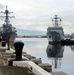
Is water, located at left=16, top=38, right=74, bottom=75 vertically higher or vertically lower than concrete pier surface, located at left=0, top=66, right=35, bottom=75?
lower

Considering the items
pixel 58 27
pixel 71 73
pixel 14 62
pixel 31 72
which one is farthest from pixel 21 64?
pixel 58 27

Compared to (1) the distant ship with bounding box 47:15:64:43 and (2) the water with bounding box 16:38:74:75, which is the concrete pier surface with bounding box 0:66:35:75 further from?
(1) the distant ship with bounding box 47:15:64:43

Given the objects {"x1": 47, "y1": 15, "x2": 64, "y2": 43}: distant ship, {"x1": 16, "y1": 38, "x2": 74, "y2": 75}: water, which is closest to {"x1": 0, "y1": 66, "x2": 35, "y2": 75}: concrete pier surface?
{"x1": 16, "y1": 38, "x2": 74, "y2": 75}: water

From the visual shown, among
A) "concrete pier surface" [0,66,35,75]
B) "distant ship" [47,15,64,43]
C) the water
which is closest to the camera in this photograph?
"concrete pier surface" [0,66,35,75]

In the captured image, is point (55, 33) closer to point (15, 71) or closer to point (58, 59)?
point (58, 59)

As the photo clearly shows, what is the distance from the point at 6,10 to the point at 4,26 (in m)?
7.59

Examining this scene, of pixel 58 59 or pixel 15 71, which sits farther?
pixel 58 59

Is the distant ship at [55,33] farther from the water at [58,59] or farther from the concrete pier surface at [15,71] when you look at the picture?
the concrete pier surface at [15,71]

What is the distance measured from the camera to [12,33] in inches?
3952

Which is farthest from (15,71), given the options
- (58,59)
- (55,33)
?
(55,33)

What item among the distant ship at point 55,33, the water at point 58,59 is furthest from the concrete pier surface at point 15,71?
the distant ship at point 55,33

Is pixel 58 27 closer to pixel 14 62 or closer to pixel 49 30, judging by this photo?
pixel 49 30

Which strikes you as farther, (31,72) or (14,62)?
(14,62)

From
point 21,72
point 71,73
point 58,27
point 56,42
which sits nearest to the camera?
point 21,72
